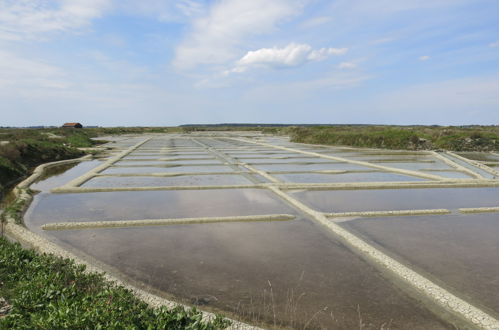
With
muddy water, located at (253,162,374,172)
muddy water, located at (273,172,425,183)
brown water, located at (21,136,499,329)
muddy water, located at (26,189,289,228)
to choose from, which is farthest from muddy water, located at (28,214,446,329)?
muddy water, located at (253,162,374,172)

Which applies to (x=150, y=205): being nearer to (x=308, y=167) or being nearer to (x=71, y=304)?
(x=71, y=304)

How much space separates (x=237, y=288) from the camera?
204 inches

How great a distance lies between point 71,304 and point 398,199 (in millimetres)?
10955

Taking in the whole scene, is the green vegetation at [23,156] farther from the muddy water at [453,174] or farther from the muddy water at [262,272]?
the muddy water at [453,174]

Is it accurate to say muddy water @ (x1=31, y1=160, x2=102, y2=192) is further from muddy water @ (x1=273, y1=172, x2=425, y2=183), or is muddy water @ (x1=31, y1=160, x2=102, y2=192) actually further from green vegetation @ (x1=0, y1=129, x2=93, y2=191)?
muddy water @ (x1=273, y1=172, x2=425, y2=183)

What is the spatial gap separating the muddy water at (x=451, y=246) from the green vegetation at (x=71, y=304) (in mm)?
4223

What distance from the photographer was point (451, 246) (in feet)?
23.0

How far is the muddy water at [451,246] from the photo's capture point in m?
5.39

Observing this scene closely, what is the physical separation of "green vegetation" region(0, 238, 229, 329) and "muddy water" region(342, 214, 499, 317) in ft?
13.9

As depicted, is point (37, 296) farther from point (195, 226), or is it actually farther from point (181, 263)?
point (195, 226)

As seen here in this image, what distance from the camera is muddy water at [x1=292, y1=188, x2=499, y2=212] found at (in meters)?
10.5

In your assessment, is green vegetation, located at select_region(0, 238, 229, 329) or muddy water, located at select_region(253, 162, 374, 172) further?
muddy water, located at select_region(253, 162, 374, 172)

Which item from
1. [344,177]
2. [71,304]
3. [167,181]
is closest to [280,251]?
[71,304]

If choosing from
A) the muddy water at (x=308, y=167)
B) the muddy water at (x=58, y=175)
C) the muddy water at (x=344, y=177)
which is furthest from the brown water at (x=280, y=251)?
the muddy water at (x=308, y=167)
